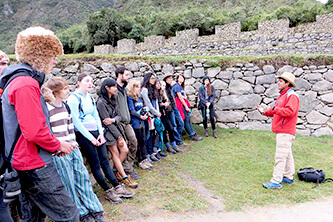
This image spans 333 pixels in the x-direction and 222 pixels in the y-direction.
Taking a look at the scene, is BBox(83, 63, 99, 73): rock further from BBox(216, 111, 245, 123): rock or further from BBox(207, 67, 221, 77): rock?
BBox(216, 111, 245, 123): rock

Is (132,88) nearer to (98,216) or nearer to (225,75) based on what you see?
(98,216)

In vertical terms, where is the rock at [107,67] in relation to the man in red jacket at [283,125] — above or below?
above

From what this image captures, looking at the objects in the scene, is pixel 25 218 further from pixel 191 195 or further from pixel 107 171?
pixel 191 195

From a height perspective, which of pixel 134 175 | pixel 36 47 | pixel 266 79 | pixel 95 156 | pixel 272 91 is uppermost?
pixel 36 47

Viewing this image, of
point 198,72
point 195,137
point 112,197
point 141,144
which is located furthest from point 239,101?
point 112,197

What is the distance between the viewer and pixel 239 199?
11.8ft

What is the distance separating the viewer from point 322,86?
7008 millimetres

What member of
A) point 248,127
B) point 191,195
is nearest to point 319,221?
point 191,195

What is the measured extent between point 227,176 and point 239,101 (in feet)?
11.9

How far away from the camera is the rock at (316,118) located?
7.03 metres

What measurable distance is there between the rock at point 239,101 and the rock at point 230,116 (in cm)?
16

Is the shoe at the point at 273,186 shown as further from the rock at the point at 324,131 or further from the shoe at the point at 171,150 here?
the rock at the point at 324,131

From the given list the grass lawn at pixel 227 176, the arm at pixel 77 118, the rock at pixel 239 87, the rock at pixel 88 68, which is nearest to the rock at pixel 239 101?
the rock at pixel 239 87

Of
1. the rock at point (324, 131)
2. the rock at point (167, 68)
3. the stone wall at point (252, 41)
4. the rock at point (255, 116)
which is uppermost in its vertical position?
the stone wall at point (252, 41)
